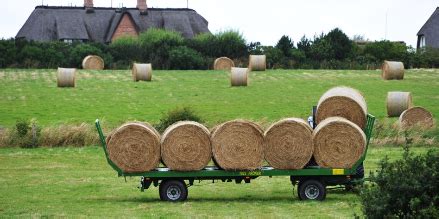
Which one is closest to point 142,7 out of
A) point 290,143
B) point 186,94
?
point 186,94

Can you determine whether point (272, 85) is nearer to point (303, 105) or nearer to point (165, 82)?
point (165, 82)

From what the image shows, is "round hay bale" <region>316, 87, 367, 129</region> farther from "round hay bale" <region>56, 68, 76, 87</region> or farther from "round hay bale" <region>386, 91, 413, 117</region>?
"round hay bale" <region>56, 68, 76, 87</region>

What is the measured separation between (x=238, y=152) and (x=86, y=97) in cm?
2694

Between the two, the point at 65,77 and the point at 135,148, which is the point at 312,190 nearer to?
the point at 135,148

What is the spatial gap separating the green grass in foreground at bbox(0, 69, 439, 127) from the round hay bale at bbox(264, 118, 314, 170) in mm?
16375

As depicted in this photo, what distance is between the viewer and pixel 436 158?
11977mm

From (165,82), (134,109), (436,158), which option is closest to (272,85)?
(165,82)

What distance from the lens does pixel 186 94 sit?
154 feet

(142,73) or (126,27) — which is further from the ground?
(126,27)

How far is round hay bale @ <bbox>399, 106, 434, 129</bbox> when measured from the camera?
3412 centimetres

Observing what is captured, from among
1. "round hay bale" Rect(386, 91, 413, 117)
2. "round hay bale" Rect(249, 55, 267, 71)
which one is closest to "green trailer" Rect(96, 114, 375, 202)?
"round hay bale" Rect(386, 91, 413, 117)

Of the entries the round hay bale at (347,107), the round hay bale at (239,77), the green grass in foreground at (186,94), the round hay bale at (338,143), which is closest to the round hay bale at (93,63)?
the green grass in foreground at (186,94)

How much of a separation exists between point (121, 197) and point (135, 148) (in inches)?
64.1

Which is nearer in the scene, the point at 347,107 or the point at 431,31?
the point at 347,107
